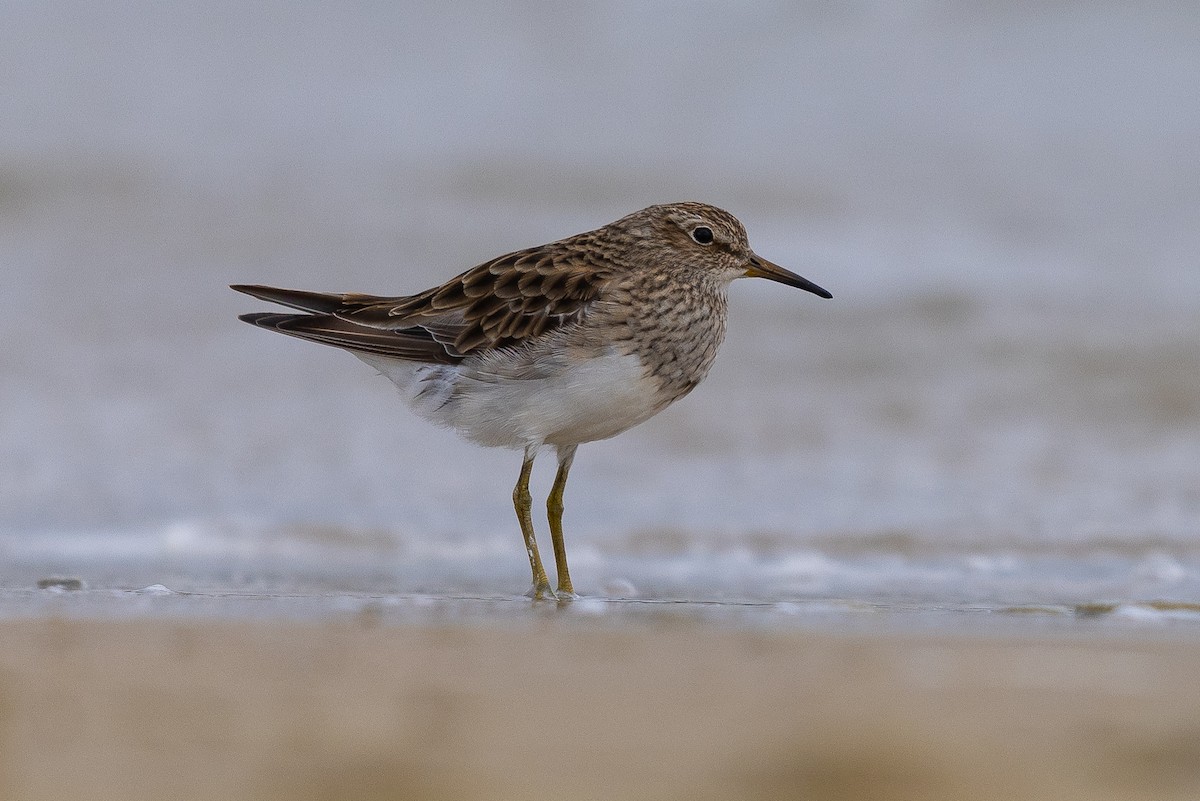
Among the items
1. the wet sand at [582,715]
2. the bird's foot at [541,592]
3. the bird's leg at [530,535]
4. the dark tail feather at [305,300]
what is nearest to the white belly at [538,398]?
the bird's leg at [530,535]

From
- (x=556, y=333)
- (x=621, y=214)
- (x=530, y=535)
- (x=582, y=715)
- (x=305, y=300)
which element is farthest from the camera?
(x=621, y=214)

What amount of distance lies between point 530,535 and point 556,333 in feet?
2.48

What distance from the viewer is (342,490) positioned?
6.96 m

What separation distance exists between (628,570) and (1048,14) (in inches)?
337

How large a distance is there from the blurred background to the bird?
63 centimetres

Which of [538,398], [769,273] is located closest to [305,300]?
[538,398]

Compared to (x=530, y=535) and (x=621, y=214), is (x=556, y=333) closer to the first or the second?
(x=530, y=535)

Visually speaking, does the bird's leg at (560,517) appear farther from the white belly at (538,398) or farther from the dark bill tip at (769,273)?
the dark bill tip at (769,273)

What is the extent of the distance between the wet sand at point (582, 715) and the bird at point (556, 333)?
151cm

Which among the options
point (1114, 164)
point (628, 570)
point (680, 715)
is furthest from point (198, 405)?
point (1114, 164)

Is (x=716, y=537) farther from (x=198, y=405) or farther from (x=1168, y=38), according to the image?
(x=1168, y=38)

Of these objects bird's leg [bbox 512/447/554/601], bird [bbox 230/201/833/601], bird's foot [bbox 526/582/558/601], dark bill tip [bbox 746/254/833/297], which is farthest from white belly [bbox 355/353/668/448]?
dark bill tip [bbox 746/254/833/297]

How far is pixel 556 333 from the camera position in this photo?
5.04 meters

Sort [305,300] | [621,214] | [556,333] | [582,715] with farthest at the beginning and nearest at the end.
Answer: [621,214] < [305,300] < [556,333] < [582,715]
